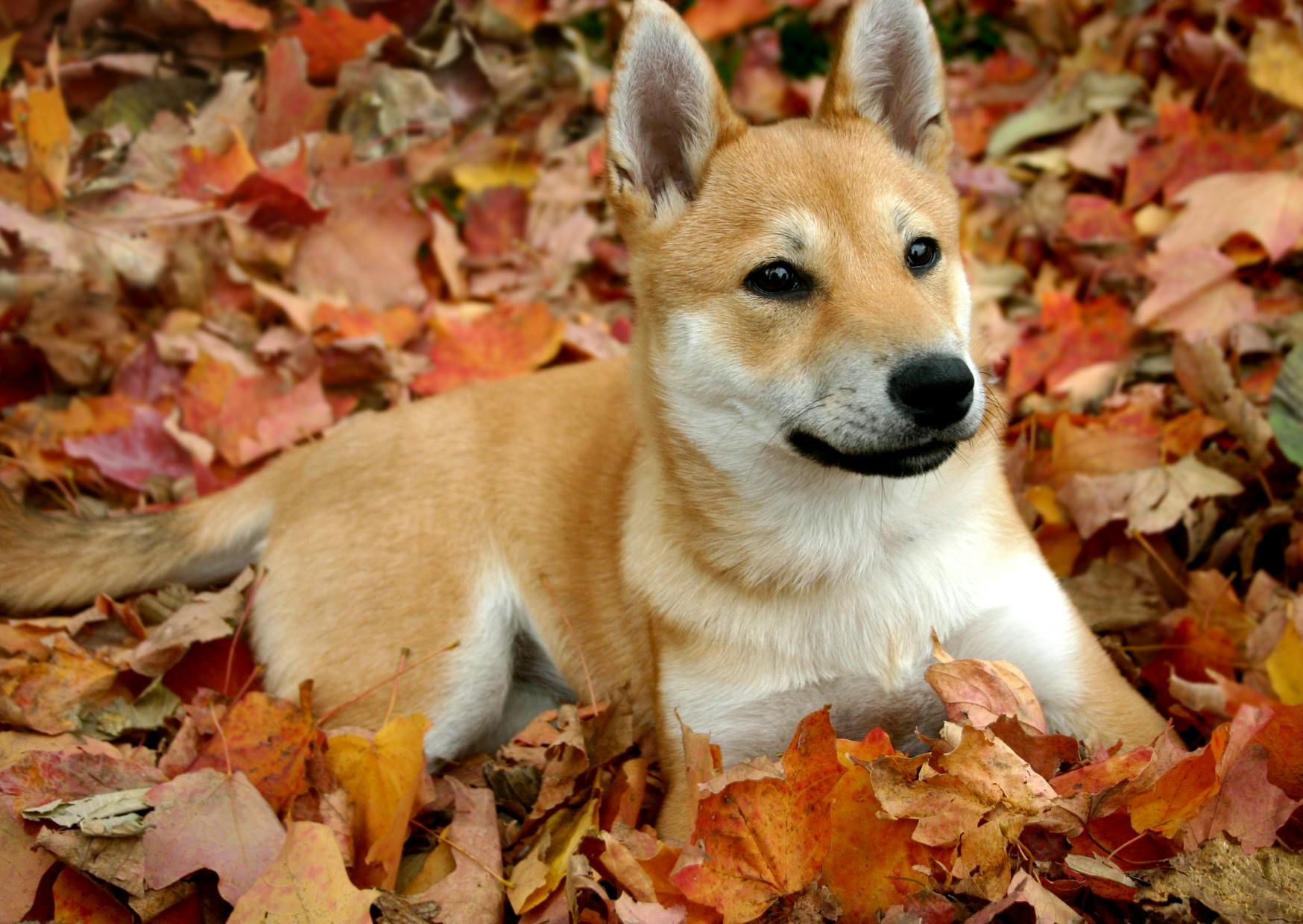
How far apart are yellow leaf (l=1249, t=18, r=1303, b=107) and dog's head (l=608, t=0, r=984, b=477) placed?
2.38 meters

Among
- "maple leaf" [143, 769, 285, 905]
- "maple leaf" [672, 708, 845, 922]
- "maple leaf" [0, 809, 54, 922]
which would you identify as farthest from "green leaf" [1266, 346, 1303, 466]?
"maple leaf" [0, 809, 54, 922]

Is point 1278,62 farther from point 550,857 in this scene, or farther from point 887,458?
point 550,857

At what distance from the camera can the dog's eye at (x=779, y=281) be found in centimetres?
279

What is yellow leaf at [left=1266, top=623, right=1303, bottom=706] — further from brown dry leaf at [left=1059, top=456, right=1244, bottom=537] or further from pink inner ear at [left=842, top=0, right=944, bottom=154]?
pink inner ear at [left=842, top=0, right=944, bottom=154]

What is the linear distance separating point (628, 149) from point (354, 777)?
1.79m

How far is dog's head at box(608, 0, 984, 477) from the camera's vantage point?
2539 mm

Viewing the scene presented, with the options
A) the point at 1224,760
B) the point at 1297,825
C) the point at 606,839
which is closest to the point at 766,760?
the point at 606,839

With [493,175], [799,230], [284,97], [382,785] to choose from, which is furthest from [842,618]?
[284,97]

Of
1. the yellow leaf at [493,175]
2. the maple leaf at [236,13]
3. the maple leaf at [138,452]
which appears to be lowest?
the maple leaf at [138,452]

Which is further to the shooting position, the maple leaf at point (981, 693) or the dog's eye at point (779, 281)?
the dog's eye at point (779, 281)

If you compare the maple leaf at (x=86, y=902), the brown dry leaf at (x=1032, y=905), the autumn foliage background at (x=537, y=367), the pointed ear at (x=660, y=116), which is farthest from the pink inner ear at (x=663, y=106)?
Answer: the maple leaf at (x=86, y=902)

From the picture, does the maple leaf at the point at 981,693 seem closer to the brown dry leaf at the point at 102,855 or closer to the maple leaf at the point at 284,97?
the brown dry leaf at the point at 102,855

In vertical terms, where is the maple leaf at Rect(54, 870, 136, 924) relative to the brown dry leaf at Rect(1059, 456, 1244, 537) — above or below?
below

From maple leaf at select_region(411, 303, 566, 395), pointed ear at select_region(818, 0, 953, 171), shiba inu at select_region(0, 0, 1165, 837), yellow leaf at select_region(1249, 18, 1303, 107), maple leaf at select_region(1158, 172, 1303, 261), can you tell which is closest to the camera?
shiba inu at select_region(0, 0, 1165, 837)
